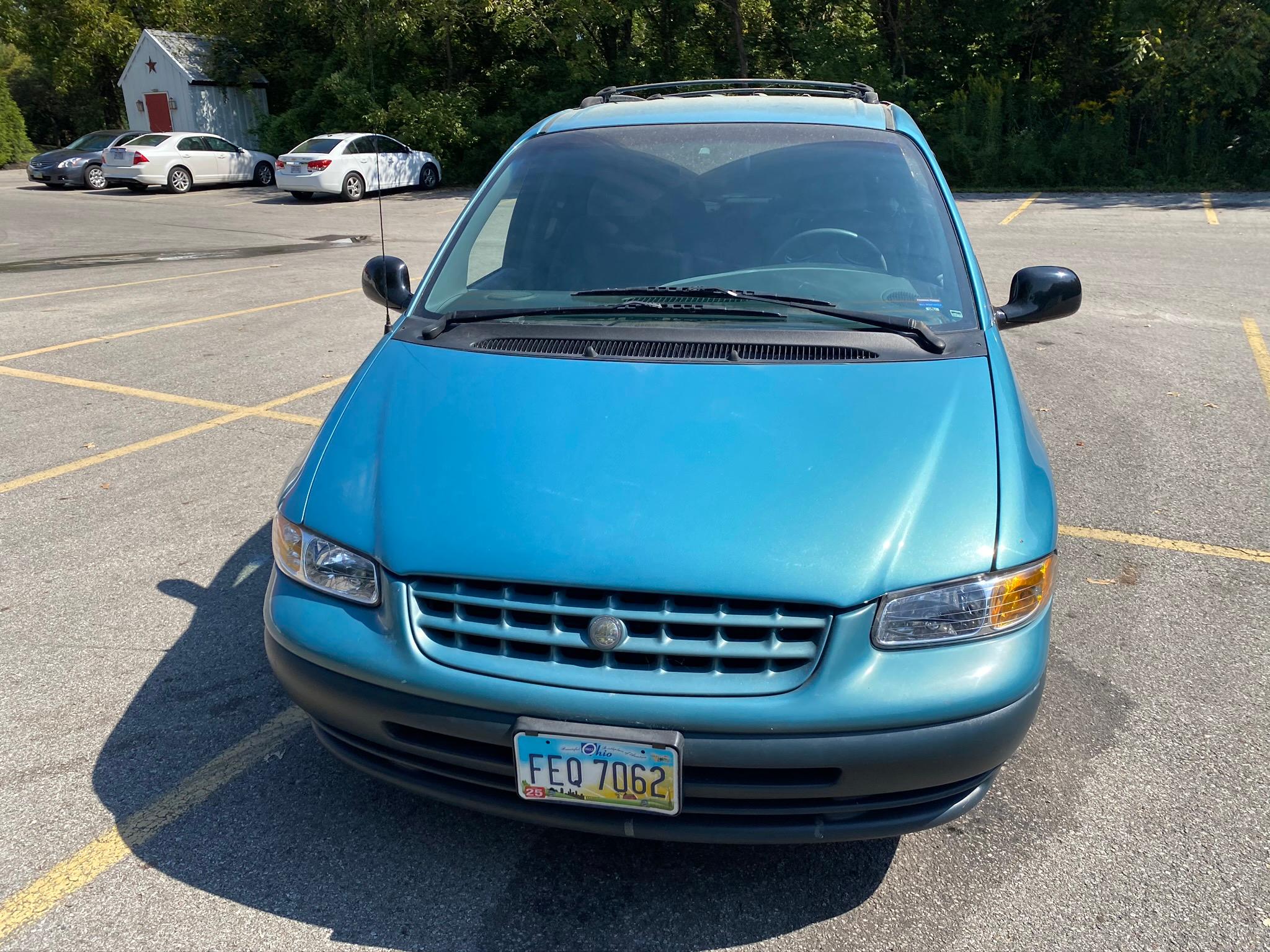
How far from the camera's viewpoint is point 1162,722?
3148 millimetres

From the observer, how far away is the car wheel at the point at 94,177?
1044 inches

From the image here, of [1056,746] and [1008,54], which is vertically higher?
[1008,54]

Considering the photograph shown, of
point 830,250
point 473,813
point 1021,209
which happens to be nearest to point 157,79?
point 1021,209

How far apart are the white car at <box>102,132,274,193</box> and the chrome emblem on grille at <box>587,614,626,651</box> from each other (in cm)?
2653

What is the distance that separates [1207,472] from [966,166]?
61.6 feet

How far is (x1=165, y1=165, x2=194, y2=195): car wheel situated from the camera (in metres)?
25.0

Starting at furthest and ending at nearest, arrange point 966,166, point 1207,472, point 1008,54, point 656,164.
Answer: point 1008,54
point 966,166
point 1207,472
point 656,164

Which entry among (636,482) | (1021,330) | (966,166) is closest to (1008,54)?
(966,166)

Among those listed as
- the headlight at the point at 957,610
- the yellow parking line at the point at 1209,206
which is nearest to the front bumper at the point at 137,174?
the yellow parking line at the point at 1209,206

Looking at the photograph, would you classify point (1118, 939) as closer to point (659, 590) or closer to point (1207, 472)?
point (659, 590)

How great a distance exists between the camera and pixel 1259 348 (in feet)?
25.9

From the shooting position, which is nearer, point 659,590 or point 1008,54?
point 659,590

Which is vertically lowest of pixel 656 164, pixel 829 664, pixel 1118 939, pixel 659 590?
pixel 1118 939

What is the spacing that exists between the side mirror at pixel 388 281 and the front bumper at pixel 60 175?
27.4m
